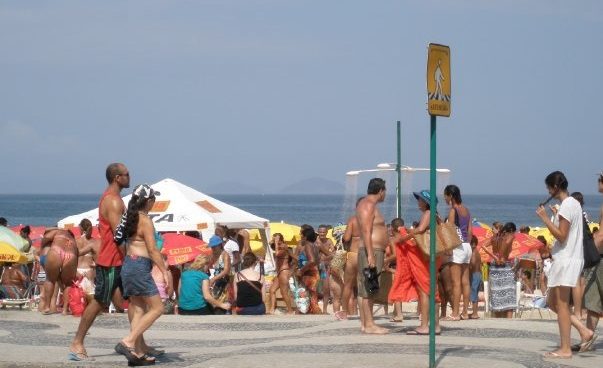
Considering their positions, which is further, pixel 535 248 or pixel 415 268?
pixel 535 248

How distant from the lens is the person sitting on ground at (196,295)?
15.9 meters

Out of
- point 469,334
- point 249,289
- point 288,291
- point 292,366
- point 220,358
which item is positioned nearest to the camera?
point 292,366

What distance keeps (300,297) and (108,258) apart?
23.5 feet

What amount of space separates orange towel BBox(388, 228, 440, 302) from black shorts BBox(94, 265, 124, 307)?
3.51m

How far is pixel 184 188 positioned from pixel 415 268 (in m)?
11.3

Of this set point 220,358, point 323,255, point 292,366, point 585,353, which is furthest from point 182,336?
point 323,255

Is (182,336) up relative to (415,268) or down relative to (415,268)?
down

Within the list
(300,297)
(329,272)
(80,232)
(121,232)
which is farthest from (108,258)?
(80,232)

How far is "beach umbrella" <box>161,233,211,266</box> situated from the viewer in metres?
17.9

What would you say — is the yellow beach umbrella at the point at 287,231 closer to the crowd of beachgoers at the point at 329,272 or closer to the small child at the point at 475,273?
the crowd of beachgoers at the point at 329,272

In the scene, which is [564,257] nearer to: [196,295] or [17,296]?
[196,295]

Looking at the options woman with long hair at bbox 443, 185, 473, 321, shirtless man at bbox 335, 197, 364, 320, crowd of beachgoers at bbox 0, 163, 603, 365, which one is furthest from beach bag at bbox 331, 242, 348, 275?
woman with long hair at bbox 443, 185, 473, 321

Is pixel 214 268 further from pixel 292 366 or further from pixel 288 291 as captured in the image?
pixel 292 366

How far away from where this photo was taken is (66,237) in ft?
52.2
